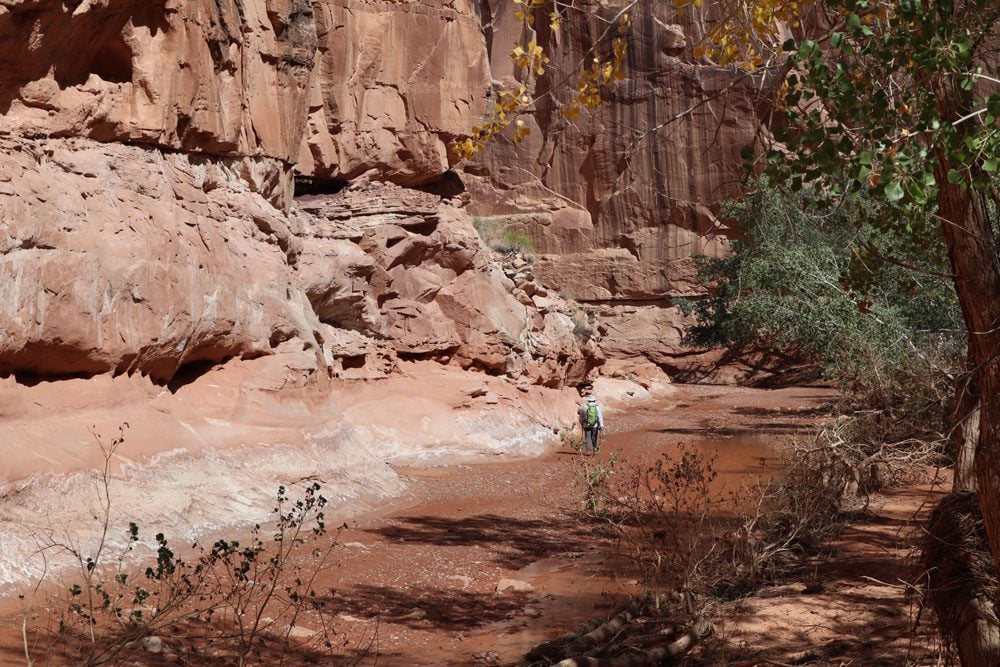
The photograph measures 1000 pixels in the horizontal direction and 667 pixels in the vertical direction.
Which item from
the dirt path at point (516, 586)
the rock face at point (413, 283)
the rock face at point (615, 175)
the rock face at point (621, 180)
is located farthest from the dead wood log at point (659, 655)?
the rock face at point (615, 175)

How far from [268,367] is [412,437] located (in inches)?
167

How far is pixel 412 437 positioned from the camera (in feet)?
58.3

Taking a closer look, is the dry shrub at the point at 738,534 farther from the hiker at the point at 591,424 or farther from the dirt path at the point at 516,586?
the hiker at the point at 591,424

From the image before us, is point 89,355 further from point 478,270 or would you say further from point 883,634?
point 478,270

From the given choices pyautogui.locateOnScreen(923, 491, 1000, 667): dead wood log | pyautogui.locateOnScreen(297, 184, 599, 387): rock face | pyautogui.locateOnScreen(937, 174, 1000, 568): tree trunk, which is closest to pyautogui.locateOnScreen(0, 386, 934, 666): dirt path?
pyautogui.locateOnScreen(923, 491, 1000, 667): dead wood log

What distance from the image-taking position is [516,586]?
31.2 feet

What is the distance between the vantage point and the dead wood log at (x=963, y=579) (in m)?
4.39

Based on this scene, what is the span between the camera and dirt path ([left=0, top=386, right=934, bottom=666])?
262 inches

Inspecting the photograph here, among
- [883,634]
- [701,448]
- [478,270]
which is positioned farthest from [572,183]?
[883,634]

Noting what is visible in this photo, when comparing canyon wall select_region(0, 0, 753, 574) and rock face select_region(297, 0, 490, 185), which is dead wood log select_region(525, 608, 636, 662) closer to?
canyon wall select_region(0, 0, 753, 574)

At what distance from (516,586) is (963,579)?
5439 millimetres

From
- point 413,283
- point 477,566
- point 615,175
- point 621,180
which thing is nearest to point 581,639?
point 477,566

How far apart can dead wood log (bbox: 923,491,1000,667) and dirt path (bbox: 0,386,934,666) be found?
0.61m

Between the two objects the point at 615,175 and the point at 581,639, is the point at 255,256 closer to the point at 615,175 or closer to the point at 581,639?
the point at 581,639
